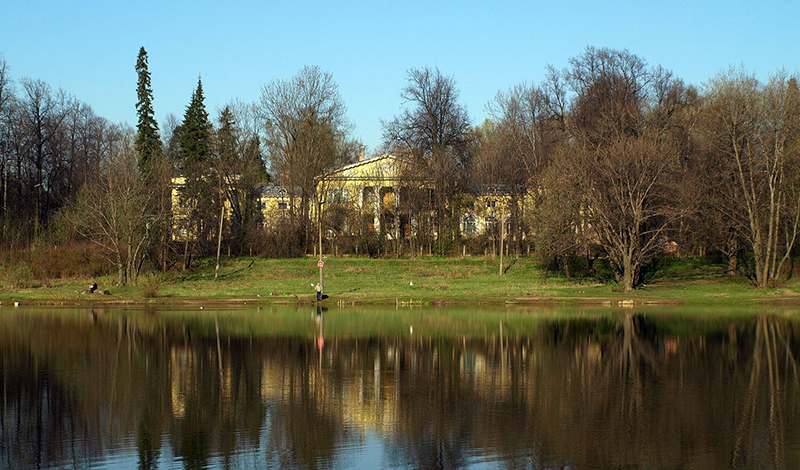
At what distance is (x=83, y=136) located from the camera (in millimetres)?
99062

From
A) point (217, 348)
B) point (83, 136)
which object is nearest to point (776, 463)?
point (217, 348)

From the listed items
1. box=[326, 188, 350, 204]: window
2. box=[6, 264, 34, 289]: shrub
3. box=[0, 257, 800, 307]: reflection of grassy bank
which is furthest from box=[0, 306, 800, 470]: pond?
box=[326, 188, 350, 204]: window

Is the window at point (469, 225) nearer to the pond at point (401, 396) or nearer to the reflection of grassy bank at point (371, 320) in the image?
the reflection of grassy bank at point (371, 320)

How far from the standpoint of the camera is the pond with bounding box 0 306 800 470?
526 inches

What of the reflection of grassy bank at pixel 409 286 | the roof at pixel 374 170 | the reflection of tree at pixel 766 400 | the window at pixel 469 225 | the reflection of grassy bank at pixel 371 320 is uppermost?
the roof at pixel 374 170

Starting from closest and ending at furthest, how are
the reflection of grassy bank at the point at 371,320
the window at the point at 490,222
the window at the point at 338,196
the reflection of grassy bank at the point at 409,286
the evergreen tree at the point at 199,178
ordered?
1. the reflection of grassy bank at the point at 371,320
2. the reflection of grassy bank at the point at 409,286
3. the evergreen tree at the point at 199,178
4. the window at the point at 490,222
5. the window at the point at 338,196

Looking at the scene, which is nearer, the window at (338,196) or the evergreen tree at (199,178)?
the evergreen tree at (199,178)

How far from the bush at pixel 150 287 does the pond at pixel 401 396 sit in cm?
1306

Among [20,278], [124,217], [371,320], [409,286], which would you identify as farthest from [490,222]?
[20,278]

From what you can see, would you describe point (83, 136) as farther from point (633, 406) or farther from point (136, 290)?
point (633, 406)

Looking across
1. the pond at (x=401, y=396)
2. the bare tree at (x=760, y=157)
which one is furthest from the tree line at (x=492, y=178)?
the pond at (x=401, y=396)

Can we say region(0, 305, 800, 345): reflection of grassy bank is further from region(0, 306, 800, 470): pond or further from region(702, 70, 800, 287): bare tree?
region(702, 70, 800, 287): bare tree

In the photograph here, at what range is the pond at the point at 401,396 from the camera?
13359mm

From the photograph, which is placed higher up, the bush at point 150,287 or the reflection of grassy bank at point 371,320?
the bush at point 150,287
